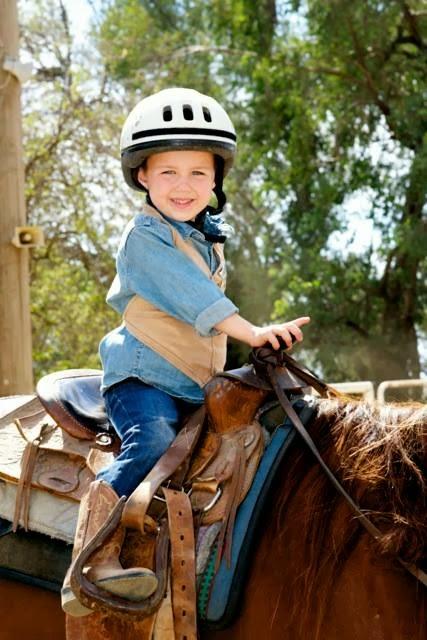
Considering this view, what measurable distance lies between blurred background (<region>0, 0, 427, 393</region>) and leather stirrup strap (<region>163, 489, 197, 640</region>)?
11318 mm

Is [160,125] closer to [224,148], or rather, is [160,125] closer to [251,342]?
[224,148]

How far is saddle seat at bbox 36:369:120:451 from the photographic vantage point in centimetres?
302

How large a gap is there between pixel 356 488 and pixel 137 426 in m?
0.65

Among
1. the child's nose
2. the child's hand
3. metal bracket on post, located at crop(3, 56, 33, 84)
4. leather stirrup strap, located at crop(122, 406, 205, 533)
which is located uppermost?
metal bracket on post, located at crop(3, 56, 33, 84)

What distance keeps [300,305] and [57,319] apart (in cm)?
459

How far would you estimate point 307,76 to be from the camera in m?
15.6

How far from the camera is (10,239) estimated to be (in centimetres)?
672

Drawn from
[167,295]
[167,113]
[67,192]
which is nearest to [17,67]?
[167,113]

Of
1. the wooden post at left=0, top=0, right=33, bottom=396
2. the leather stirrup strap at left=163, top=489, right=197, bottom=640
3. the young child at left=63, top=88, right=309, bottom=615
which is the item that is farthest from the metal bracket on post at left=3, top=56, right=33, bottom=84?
the leather stirrup strap at left=163, top=489, right=197, bottom=640

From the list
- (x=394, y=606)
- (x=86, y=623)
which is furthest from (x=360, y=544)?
(x=86, y=623)

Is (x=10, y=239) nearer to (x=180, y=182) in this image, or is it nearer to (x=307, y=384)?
(x=180, y=182)

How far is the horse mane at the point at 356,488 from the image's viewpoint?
2488 mm

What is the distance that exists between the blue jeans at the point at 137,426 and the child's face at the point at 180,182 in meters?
0.56

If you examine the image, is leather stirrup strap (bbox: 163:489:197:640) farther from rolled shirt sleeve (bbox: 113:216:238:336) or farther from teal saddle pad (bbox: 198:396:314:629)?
rolled shirt sleeve (bbox: 113:216:238:336)
